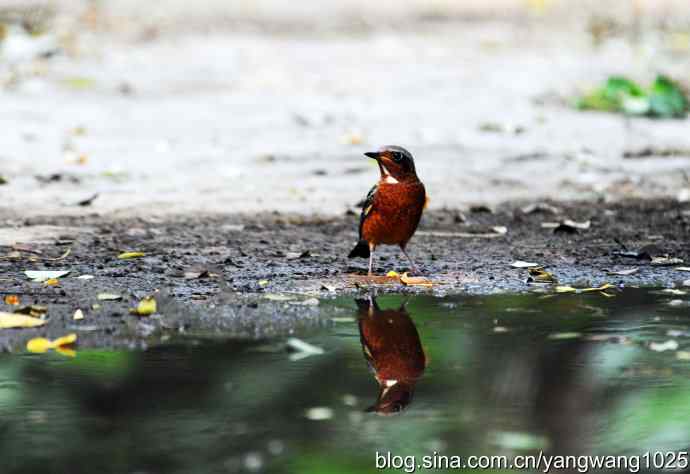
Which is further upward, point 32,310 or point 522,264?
point 32,310

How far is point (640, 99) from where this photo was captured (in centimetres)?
1088

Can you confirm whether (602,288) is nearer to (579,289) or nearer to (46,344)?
(579,289)

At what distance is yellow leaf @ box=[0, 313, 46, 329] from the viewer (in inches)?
185

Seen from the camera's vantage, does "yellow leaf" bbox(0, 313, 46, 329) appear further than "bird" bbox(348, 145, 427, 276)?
No

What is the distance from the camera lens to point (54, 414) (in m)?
3.77

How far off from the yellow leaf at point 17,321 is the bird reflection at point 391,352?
1.24 meters

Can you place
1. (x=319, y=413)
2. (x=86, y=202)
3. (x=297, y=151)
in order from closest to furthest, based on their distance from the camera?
(x=319, y=413)
(x=86, y=202)
(x=297, y=151)

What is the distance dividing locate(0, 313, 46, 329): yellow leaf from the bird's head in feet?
5.68

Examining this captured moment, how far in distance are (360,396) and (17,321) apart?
60.2 inches

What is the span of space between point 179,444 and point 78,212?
4.36 metres

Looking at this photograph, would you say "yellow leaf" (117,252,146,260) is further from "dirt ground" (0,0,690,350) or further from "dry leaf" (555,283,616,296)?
"dry leaf" (555,283,616,296)

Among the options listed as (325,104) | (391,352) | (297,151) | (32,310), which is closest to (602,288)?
(391,352)

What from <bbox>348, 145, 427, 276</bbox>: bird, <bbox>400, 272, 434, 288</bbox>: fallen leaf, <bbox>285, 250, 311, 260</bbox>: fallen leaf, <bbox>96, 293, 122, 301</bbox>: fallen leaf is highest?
<bbox>348, 145, 427, 276</bbox>: bird

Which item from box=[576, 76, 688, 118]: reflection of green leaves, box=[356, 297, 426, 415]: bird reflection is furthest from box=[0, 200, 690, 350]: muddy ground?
box=[576, 76, 688, 118]: reflection of green leaves
